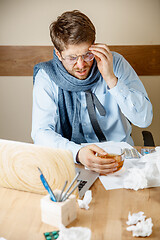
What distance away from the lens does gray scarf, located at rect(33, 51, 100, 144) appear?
176cm

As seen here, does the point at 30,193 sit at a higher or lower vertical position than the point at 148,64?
higher

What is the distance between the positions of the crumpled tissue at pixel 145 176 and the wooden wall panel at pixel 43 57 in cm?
180

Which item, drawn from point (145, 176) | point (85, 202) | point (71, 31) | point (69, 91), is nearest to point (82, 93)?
→ point (69, 91)

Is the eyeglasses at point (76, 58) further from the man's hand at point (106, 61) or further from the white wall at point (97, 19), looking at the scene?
the white wall at point (97, 19)

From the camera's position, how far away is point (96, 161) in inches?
46.6

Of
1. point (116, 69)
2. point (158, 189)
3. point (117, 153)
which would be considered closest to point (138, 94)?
point (116, 69)

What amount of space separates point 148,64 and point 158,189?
6.24 feet

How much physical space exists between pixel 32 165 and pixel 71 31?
0.86 metres

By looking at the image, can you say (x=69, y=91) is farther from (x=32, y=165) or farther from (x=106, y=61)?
(x=32, y=165)

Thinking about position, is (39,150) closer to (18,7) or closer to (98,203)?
(98,203)

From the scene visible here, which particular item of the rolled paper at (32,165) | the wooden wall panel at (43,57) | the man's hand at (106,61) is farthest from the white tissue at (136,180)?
the wooden wall panel at (43,57)

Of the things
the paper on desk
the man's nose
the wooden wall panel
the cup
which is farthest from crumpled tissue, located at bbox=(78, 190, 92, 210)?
the wooden wall panel

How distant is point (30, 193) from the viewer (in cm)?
107

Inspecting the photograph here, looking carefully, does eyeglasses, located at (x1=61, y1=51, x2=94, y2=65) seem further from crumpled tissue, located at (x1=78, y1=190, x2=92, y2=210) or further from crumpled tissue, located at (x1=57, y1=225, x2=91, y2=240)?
crumpled tissue, located at (x1=57, y1=225, x2=91, y2=240)
